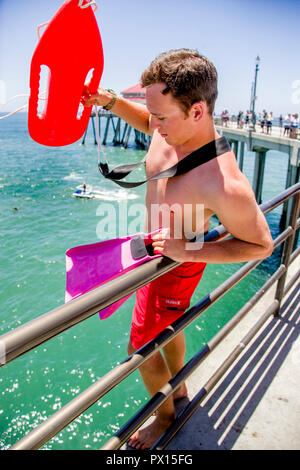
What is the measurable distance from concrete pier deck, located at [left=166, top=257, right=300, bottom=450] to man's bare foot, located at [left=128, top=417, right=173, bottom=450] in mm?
134

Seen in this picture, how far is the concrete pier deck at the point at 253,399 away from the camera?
1.76m

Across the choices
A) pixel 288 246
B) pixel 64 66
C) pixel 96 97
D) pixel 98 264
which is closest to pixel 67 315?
pixel 98 264

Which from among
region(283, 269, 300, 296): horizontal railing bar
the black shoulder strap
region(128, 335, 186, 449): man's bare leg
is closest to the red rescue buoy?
the black shoulder strap

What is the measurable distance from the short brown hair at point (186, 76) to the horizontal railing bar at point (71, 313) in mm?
661

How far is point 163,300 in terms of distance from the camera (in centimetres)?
171

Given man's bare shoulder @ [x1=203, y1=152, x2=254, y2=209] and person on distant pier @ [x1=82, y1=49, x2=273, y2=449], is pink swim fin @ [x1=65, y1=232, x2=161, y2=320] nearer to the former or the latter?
person on distant pier @ [x1=82, y1=49, x2=273, y2=449]

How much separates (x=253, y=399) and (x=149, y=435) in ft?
2.14

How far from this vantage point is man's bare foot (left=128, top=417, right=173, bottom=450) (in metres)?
1.84

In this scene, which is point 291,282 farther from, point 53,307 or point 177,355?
point 53,307

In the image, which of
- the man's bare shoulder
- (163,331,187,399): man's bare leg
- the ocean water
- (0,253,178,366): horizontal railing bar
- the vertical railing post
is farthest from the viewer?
the ocean water

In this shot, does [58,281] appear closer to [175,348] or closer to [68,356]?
[68,356]

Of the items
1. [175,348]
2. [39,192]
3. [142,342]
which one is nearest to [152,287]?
[142,342]
